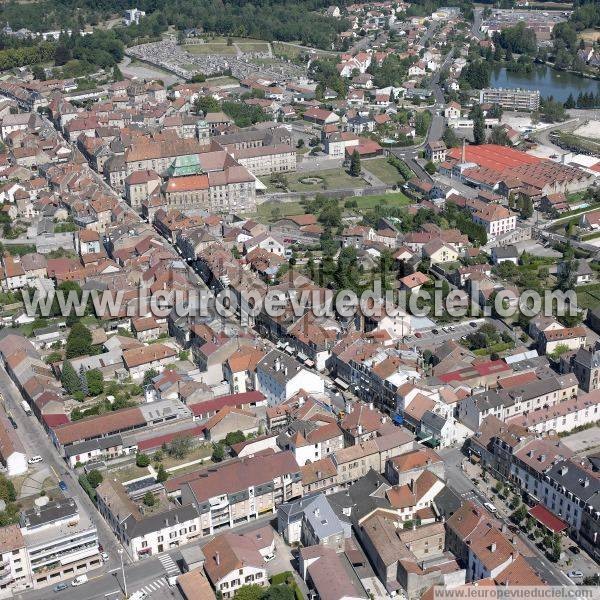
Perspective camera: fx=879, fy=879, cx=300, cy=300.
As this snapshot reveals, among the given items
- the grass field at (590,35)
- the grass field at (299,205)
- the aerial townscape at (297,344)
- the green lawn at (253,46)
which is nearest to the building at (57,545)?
the aerial townscape at (297,344)

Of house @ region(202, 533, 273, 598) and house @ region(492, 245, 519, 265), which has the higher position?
house @ region(492, 245, 519, 265)

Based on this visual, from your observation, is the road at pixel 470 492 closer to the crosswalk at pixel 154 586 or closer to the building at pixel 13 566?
the crosswalk at pixel 154 586

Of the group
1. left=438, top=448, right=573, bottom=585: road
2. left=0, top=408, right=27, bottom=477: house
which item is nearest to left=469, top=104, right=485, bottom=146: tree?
left=438, top=448, right=573, bottom=585: road

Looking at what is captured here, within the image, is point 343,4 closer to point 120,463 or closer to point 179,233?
point 179,233

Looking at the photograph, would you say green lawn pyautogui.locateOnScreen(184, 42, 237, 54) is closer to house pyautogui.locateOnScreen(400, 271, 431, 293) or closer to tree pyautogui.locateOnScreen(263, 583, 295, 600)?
house pyautogui.locateOnScreen(400, 271, 431, 293)

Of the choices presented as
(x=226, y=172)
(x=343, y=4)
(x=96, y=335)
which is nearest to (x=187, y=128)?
(x=226, y=172)
